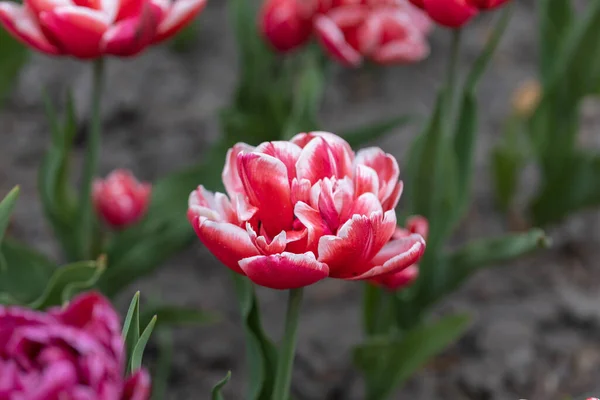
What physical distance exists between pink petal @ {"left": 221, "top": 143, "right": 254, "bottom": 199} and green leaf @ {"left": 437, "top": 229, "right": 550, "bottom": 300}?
0.44m

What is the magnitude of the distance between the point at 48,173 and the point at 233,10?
2.03 ft

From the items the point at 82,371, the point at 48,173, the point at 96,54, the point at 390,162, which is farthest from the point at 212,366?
the point at 82,371

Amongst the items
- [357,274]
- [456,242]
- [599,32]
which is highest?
[357,274]

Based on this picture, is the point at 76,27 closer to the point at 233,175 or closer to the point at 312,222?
the point at 233,175

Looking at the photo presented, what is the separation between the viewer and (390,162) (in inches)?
31.4

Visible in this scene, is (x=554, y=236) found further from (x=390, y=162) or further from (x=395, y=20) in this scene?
(x=390, y=162)

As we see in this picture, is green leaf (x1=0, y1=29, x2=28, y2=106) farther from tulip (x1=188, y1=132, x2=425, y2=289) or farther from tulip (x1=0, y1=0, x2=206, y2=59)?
tulip (x1=188, y1=132, x2=425, y2=289)

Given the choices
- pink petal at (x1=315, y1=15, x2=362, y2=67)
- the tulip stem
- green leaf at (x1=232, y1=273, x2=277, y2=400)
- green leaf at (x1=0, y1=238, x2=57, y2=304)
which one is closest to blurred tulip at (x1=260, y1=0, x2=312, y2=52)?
pink petal at (x1=315, y1=15, x2=362, y2=67)

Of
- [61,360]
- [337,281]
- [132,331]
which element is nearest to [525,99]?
[337,281]

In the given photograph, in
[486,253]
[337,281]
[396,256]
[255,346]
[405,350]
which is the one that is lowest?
[337,281]

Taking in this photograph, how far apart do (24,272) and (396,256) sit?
2.41 ft

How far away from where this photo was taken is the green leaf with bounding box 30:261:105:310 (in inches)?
39.6

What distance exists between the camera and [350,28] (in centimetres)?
142

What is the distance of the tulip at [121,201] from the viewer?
1.40 m
